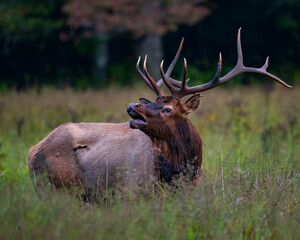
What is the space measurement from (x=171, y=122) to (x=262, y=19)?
17691 mm

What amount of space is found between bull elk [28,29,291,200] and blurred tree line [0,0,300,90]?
8051 mm

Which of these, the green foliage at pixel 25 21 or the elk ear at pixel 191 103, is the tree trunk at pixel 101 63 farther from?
the elk ear at pixel 191 103

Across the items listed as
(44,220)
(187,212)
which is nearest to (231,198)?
(187,212)

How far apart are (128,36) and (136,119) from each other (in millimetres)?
15233

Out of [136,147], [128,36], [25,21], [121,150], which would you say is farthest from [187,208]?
→ [128,36]

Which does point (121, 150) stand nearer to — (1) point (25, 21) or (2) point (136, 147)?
(2) point (136, 147)

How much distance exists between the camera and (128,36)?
19906 mm

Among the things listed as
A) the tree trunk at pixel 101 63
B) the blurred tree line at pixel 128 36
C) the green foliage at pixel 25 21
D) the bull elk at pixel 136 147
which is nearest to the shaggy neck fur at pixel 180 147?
the bull elk at pixel 136 147

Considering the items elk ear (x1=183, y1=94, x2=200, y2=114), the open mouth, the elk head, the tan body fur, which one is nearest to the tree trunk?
the tan body fur

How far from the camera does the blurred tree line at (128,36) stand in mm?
17391

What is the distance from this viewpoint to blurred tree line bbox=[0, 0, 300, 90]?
17.4 metres

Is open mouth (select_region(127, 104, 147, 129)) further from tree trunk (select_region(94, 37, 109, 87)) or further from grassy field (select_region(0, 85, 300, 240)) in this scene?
tree trunk (select_region(94, 37, 109, 87))

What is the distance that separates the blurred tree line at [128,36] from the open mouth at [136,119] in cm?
892

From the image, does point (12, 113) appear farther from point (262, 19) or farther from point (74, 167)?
point (262, 19)
